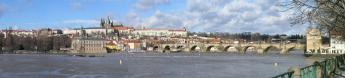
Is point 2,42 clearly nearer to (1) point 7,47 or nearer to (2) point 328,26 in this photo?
(1) point 7,47

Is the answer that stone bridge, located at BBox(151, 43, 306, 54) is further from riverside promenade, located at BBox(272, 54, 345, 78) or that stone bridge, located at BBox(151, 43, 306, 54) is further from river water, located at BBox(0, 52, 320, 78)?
riverside promenade, located at BBox(272, 54, 345, 78)

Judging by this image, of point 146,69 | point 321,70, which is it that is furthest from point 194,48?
point 321,70

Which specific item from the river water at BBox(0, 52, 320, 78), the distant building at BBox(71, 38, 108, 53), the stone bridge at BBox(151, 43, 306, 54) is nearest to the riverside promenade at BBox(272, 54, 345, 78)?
the river water at BBox(0, 52, 320, 78)

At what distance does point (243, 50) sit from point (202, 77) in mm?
113537

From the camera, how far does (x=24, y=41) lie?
162 m

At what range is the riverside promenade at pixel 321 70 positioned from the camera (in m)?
10.2

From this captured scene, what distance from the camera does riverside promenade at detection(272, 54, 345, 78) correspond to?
33.5 feet

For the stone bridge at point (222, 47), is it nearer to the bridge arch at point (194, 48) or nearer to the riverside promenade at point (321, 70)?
the bridge arch at point (194, 48)

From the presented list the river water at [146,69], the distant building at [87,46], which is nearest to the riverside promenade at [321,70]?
the river water at [146,69]

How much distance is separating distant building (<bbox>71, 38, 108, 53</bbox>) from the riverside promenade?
145m

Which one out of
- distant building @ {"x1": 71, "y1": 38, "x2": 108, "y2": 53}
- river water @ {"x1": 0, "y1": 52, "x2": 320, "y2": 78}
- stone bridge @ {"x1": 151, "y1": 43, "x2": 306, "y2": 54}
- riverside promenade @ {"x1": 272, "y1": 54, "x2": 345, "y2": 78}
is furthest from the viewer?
distant building @ {"x1": 71, "y1": 38, "x2": 108, "y2": 53}

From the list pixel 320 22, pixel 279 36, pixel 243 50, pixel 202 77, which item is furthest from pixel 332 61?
pixel 279 36

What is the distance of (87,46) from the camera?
16612 cm

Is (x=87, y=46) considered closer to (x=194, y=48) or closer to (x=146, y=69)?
(x=194, y=48)
